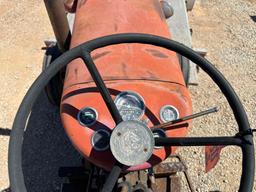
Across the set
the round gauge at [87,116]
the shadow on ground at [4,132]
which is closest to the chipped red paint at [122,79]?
the round gauge at [87,116]

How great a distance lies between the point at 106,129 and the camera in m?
1.54

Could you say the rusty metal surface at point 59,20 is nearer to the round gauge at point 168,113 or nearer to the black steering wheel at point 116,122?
the black steering wheel at point 116,122

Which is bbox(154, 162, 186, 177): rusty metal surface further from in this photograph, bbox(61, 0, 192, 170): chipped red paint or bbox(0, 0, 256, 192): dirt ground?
bbox(61, 0, 192, 170): chipped red paint

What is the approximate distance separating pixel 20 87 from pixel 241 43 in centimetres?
234

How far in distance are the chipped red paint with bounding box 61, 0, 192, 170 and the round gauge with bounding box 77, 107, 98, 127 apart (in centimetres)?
2

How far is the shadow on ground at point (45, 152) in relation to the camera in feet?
9.43

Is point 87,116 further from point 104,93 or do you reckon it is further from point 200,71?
point 200,71

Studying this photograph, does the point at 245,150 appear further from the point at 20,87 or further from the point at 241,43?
the point at 241,43

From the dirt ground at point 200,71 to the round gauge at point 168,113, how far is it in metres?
1.40

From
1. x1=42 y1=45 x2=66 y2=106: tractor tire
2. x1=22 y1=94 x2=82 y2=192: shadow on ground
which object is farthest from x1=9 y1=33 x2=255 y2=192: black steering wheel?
x1=22 y1=94 x2=82 y2=192: shadow on ground

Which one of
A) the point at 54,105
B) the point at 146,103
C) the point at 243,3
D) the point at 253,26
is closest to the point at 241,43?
the point at 253,26

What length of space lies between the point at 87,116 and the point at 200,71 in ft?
7.87

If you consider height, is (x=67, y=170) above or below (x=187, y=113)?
below

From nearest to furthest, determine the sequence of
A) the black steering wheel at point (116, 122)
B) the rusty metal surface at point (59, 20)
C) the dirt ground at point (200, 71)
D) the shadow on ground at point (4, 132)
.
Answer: the black steering wheel at point (116, 122) < the rusty metal surface at point (59, 20) < the dirt ground at point (200, 71) < the shadow on ground at point (4, 132)
